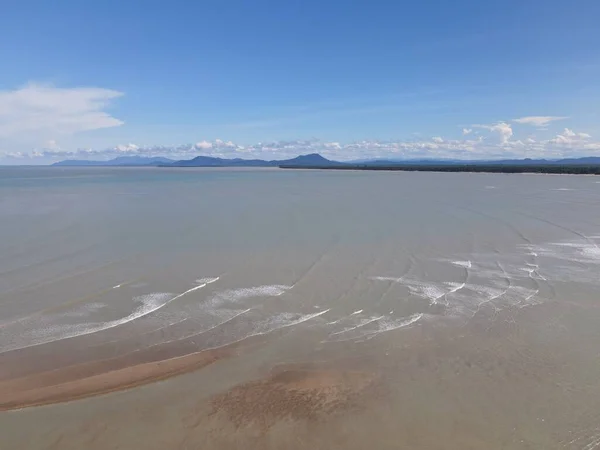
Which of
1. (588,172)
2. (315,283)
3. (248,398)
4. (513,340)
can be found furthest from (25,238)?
(588,172)

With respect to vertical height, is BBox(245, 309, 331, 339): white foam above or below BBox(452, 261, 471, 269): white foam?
below

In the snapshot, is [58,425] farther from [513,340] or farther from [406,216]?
[406,216]

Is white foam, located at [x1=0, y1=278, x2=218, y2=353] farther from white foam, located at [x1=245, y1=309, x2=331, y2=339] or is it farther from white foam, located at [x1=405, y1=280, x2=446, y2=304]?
white foam, located at [x1=405, y1=280, x2=446, y2=304]

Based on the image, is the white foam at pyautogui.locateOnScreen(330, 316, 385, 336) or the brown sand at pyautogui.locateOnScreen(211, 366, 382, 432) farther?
the white foam at pyautogui.locateOnScreen(330, 316, 385, 336)

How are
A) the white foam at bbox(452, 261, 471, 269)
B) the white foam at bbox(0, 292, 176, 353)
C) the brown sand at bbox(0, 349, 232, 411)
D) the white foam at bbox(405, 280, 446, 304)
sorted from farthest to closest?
1. the white foam at bbox(452, 261, 471, 269)
2. the white foam at bbox(405, 280, 446, 304)
3. the white foam at bbox(0, 292, 176, 353)
4. the brown sand at bbox(0, 349, 232, 411)

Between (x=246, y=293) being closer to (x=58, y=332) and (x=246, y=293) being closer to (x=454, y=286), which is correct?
(x=58, y=332)

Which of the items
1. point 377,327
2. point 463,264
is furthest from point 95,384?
point 463,264

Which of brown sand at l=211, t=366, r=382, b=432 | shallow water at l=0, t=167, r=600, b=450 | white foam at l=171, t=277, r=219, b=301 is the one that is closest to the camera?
shallow water at l=0, t=167, r=600, b=450

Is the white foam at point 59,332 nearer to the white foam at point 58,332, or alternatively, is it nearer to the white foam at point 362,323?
the white foam at point 58,332

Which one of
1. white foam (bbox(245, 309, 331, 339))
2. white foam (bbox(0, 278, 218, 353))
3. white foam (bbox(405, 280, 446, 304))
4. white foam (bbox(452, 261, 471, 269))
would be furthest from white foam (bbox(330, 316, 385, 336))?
white foam (bbox(452, 261, 471, 269))
